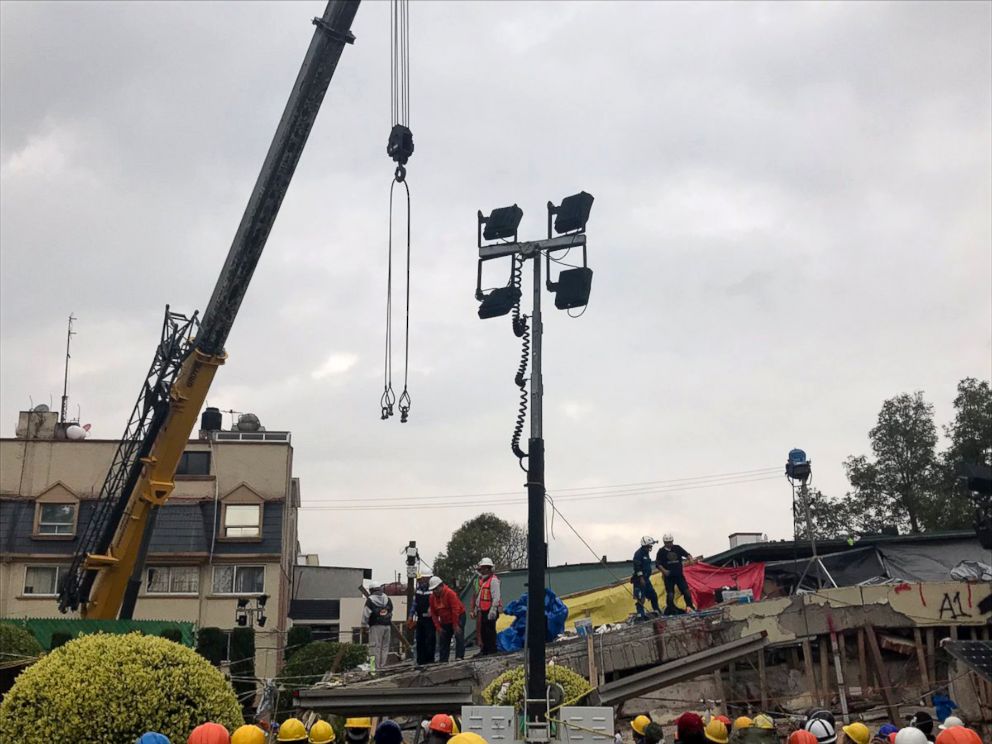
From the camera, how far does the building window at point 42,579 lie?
38844 millimetres

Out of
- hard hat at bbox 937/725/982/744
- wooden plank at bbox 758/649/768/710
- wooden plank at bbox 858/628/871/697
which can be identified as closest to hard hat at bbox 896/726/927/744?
hard hat at bbox 937/725/982/744

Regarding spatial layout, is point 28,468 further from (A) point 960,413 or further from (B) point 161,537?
(A) point 960,413

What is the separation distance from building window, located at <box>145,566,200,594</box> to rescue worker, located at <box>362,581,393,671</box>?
910 inches

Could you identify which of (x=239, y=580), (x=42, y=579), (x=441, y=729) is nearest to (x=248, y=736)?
(x=441, y=729)

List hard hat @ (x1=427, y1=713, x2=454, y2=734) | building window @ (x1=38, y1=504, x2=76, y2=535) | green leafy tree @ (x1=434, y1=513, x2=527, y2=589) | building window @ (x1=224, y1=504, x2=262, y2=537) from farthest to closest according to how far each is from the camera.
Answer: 1. green leafy tree @ (x1=434, y1=513, x2=527, y2=589)
2. building window @ (x1=224, y1=504, x2=262, y2=537)
3. building window @ (x1=38, y1=504, x2=76, y2=535)
4. hard hat @ (x1=427, y1=713, x2=454, y2=734)

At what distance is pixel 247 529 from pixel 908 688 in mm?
28443

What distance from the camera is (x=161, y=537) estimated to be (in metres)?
39.7

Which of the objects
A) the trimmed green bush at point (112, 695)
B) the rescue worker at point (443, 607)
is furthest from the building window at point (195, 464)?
the trimmed green bush at point (112, 695)

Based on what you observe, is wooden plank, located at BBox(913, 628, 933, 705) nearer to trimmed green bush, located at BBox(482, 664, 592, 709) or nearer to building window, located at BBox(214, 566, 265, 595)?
trimmed green bush, located at BBox(482, 664, 592, 709)

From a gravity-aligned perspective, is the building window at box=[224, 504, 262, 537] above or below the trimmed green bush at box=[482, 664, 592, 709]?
above

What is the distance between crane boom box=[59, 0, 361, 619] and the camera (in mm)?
19172

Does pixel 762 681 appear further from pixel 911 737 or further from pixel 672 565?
pixel 911 737

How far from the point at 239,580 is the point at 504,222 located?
32.6 m

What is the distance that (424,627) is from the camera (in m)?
16.3
